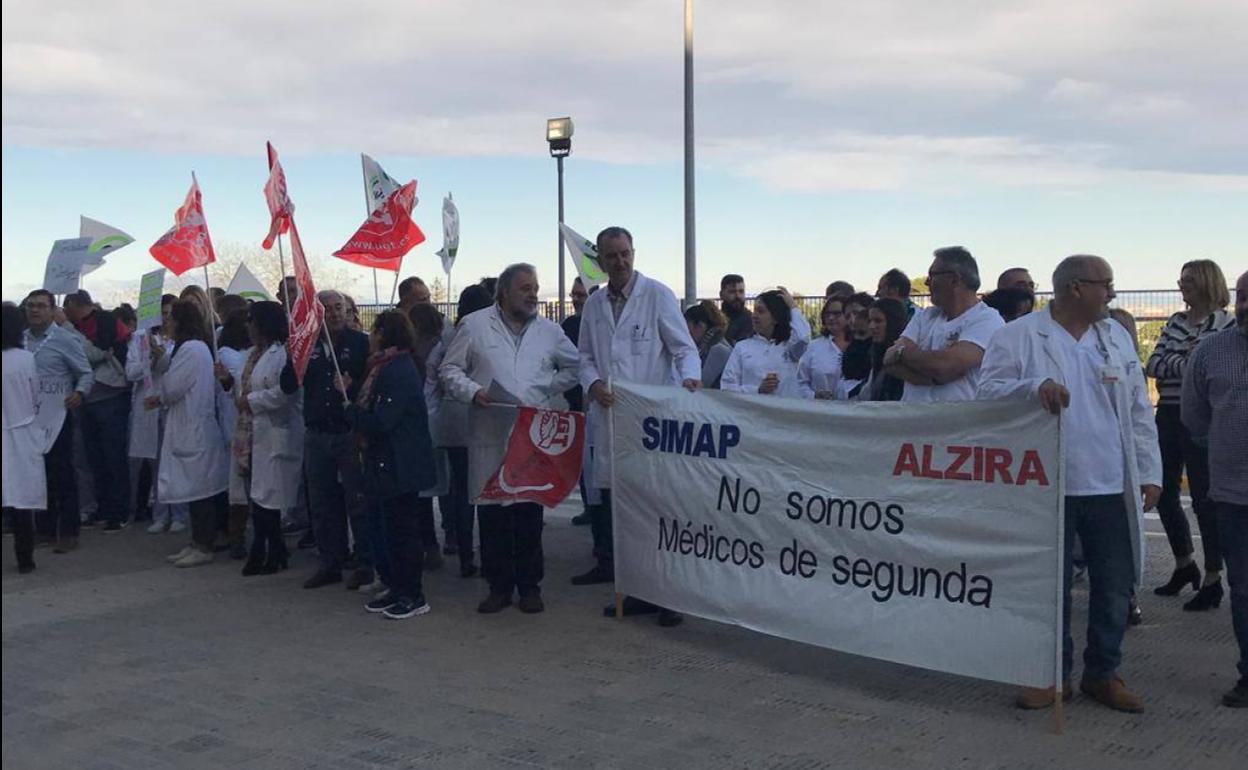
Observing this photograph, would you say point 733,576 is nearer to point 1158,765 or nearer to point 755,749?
point 755,749

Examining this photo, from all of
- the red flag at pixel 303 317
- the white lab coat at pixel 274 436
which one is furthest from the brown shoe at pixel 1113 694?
the white lab coat at pixel 274 436

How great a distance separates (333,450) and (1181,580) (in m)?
5.39

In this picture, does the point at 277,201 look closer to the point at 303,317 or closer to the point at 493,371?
the point at 303,317

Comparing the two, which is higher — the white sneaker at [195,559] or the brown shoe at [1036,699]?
the brown shoe at [1036,699]

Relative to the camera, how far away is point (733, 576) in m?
6.54

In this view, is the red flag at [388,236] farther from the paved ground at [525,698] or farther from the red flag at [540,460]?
the paved ground at [525,698]

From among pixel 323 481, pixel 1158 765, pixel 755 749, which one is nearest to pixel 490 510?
Answer: pixel 323 481

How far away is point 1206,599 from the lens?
7.25 metres

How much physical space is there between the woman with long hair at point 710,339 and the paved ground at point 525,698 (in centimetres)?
263

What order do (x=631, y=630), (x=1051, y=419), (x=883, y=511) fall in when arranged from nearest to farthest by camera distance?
(x=1051, y=419), (x=883, y=511), (x=631, y=630)

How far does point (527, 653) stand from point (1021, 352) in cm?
298

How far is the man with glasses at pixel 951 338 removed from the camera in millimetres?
5984

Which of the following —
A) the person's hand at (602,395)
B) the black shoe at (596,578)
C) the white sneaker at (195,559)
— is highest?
the person's hand at (602,395)

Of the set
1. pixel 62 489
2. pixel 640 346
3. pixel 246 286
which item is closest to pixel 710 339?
pixel 640 346
